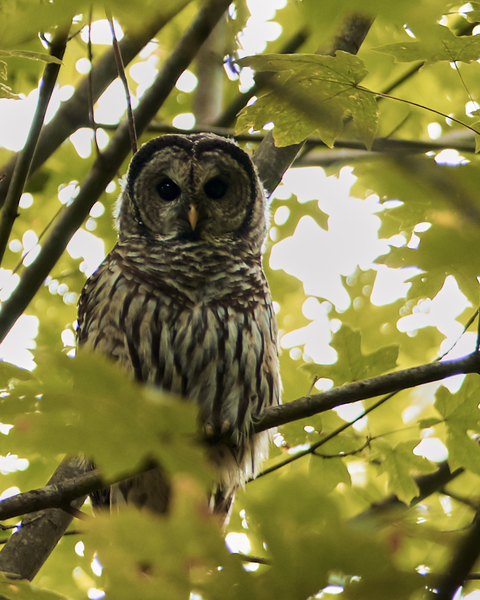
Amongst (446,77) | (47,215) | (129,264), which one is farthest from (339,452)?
(47,215)

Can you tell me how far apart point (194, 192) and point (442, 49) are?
2203 millimetres

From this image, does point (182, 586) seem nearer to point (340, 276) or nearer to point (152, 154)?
point (152, 154)

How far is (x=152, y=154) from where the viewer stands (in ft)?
14.1

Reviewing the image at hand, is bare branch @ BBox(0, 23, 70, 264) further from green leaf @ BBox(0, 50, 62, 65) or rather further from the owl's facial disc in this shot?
the owl's facial disc

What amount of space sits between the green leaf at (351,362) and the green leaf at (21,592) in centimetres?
157

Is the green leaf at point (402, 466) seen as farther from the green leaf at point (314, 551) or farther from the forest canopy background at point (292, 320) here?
the green leaf at point (314, 551)

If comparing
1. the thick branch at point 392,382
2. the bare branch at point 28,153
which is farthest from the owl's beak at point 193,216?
the thick branch at point 392,382

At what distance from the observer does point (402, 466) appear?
318 cm

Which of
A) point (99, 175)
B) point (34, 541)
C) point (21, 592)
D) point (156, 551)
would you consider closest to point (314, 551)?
point (156, 551)

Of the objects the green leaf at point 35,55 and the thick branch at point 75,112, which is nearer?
the green leaf at point 35,55

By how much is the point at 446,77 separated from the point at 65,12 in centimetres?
363

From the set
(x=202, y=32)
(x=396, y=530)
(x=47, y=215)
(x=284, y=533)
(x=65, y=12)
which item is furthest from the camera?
(x=47, y=215)

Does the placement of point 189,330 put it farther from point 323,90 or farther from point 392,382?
point 323,90

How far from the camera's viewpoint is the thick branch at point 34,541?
3.27 meters
